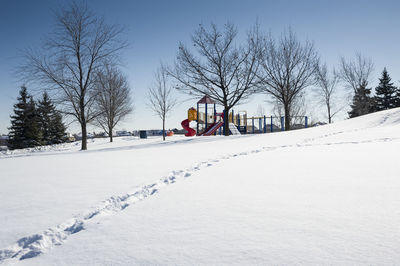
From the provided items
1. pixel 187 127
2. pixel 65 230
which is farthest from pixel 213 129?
pixel 65 230

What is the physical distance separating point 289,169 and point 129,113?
21.9m

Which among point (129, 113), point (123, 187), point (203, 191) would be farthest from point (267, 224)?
point (129, 113)

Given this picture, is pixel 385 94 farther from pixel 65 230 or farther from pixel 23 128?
pixel 23 128

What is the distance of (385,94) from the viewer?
30516 millimetres

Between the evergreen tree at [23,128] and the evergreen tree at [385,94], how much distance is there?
41.5 m

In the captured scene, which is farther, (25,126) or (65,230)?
(25,126)

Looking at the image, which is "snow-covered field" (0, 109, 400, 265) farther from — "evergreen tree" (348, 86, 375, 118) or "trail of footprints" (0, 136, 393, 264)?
"evergreen tree" (348, 86, 375, 118)

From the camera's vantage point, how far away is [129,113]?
23812 millimetres

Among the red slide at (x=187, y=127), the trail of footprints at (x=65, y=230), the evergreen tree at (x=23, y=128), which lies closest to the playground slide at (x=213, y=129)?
the red slide at (x=187, y=127)

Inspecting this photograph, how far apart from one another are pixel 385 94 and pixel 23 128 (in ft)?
146

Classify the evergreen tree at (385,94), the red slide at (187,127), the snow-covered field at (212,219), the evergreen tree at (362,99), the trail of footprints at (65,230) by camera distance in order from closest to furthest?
the snow-covered field at (212,219) → the trail of footprints at (65,230) → the red slide at (187,127) → the evergreen tree at (362,99) → the evergreen tree at (385,94)

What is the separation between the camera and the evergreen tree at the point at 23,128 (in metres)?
26.7

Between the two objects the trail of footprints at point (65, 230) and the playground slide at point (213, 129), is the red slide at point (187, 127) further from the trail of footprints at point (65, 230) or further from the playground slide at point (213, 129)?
the trail of footprints at point (65, 230)

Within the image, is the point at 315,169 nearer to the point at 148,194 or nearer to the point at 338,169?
the point at 338,169
